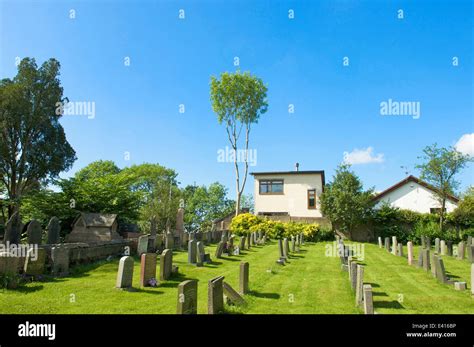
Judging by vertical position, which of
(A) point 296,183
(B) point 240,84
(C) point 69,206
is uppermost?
(B) point 240,84

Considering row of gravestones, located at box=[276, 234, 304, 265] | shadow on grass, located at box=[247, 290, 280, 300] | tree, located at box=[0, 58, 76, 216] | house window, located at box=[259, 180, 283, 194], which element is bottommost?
shadow on grass, located at box=[247, 290, 280, 300]

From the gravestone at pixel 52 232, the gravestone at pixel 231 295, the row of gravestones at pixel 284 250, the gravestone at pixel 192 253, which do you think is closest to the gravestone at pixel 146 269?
the gravestone at pixel 231 295

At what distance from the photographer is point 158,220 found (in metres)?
42.5

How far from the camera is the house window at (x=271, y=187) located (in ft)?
133

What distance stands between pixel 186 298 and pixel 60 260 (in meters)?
7.33

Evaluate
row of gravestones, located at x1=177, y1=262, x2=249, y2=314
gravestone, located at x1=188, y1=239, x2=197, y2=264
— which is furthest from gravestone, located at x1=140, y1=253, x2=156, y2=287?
gravestone, located at x1=188, y1=239, x2=197, y2=264

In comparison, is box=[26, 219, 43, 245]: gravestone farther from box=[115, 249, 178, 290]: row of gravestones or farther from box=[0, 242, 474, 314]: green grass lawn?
box=[115, 249, 178, 290]: row of gravestones

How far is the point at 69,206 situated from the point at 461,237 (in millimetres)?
31537

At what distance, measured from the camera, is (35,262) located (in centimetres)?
1205

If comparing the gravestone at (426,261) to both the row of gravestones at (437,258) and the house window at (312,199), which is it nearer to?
the row of gravestones at (437,258)

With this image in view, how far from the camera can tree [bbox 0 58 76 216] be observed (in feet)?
104

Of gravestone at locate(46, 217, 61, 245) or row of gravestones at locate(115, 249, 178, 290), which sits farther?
gravestone at locate(46, 217, 61, 245)
